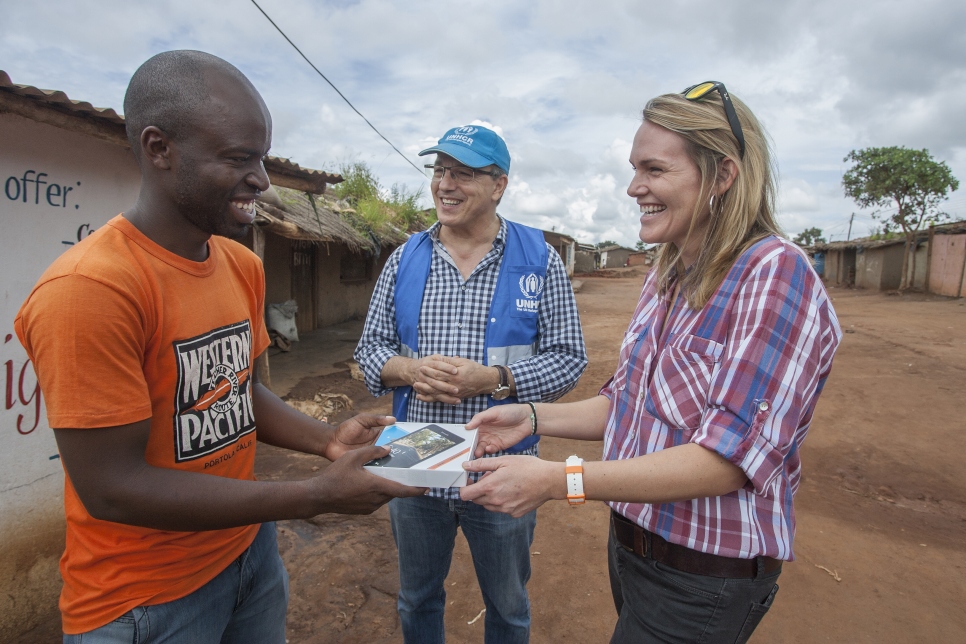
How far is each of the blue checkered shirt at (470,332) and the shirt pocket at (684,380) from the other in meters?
0.78

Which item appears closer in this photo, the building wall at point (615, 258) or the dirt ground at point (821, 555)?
the dirt ground at point (821, 555)

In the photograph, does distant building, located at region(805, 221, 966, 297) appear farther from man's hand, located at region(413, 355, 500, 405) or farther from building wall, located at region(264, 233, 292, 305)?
man's hand, located at region(413, 355, 500, 405)

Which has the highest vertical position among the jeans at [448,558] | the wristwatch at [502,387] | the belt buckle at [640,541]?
the wristwatch at [502,387]

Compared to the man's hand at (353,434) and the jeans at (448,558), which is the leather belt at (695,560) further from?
the man's hand at (353,434)

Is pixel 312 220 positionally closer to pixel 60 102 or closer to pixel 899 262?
pixel 60 102

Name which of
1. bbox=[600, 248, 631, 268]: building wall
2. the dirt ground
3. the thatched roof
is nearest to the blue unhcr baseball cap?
the dirt ground

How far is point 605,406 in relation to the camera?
83.7 inches

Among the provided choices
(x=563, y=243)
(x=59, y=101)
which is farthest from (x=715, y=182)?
(x=563, y=243)

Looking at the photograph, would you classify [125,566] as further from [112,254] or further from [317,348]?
[317,348]

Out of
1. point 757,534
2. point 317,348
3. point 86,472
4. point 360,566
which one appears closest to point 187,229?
point 86,472

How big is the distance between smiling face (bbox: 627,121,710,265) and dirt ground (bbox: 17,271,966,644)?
247 centimetres

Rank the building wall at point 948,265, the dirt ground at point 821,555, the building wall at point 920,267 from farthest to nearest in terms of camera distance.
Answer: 1. the building wall at point 920,267
2. the building wall at point 948,265
3. the dirt ground at point 821,555

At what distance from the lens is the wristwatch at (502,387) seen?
7.41 ft

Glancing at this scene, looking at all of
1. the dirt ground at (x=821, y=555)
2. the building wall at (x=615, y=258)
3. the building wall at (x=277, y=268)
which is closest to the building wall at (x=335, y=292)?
the building wall at (x=277, y=268)
